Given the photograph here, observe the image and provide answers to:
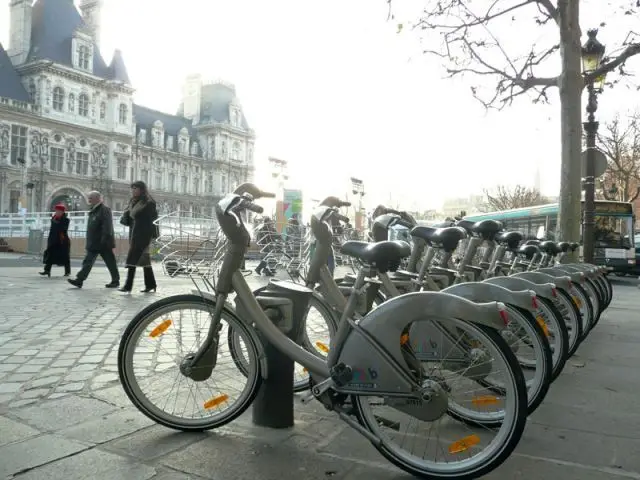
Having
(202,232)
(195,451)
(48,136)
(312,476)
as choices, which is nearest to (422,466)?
(312,476)

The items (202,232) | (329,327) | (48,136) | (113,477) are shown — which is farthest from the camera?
(48,136)

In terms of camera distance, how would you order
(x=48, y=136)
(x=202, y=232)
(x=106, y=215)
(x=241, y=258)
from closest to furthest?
(x=241, y=258) < (x=202, y=232) < (x=106, y=215) < (x=48, y=136)

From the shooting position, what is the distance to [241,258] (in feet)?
10.3

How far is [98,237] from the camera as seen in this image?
10898mm

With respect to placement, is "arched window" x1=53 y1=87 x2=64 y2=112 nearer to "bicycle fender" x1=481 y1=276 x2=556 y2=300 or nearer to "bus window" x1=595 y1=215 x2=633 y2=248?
"bus window" x1=595 y1=215 x2=633 y2=248

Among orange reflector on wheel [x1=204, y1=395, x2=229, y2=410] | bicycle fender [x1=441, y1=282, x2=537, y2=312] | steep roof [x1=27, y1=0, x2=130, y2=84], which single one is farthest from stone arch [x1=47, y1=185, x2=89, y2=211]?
bicycle fender [x1=441, y1=282, x2=537, y2=312]

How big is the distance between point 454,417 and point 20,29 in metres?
63.5

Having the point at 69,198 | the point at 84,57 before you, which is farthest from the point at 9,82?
the point at 69,198

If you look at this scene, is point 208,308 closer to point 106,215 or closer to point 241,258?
point 241,258

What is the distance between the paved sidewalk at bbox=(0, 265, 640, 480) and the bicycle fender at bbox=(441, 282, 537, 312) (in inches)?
28.4

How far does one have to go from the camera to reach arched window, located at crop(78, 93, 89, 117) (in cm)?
5869

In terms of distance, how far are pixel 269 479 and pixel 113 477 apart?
676mm

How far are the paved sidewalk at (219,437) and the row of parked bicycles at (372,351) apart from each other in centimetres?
19

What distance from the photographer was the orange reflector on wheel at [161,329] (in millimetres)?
3227
